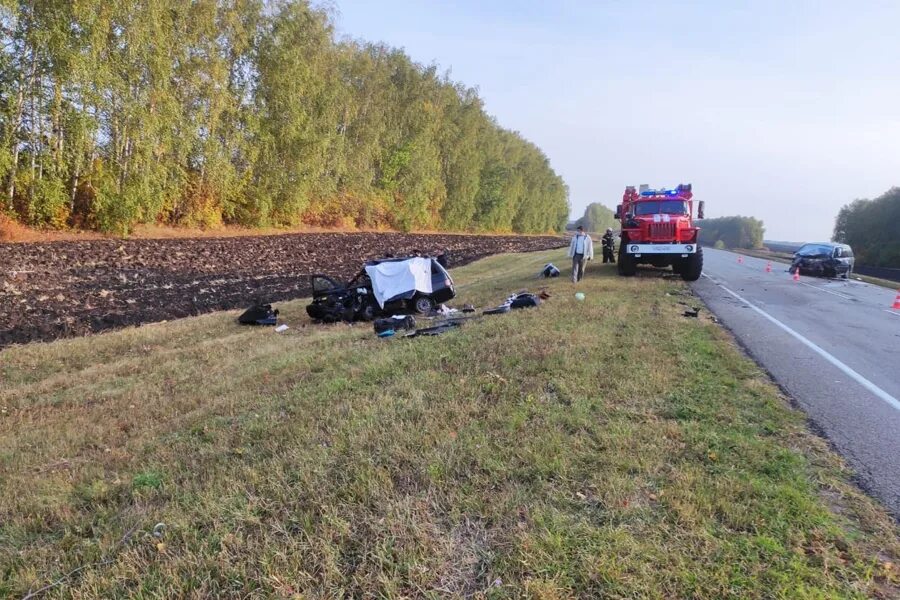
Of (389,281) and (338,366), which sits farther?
(389,281)

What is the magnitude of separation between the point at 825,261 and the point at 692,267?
397 inches

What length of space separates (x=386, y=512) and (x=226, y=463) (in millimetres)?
1785

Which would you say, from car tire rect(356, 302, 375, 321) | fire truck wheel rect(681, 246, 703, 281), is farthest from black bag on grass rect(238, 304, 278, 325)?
fire truck wheel rect(681, 246, 703, 281)

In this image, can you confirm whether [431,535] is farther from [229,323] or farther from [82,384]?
[229,323]

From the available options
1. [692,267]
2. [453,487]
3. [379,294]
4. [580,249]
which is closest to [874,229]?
[692,267]

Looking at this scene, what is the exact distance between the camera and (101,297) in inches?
512

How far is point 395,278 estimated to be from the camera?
37.3 feet

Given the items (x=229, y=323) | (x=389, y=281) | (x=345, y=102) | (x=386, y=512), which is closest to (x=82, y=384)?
(x=229, y=323)

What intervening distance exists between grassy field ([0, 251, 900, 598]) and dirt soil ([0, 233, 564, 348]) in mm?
6044

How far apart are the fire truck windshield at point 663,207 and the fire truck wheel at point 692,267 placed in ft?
4.48

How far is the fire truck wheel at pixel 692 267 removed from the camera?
46.0 ft

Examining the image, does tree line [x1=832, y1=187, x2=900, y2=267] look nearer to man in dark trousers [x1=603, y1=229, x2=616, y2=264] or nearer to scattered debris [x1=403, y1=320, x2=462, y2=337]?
man in dark trousers [x1=603, y1=229, x2=616, y2=264]

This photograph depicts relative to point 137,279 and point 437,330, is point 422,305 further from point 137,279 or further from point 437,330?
point 137,279

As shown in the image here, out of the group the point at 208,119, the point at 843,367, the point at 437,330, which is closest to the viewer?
the point at 843,367
